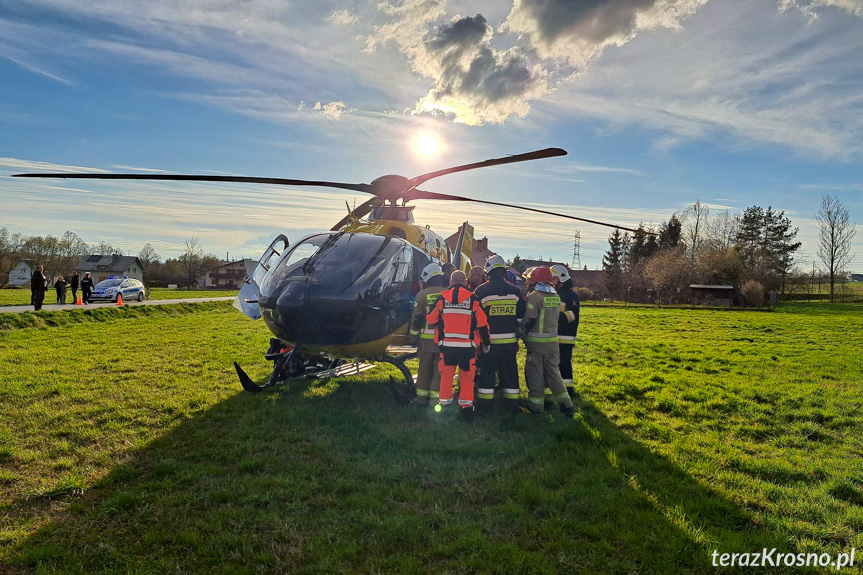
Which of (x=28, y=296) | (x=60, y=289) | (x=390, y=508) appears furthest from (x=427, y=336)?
(x=28, y=296)

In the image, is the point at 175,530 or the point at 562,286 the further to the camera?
the point at 562,286

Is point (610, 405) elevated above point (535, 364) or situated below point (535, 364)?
below

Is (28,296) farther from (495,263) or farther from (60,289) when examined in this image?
(495,263)

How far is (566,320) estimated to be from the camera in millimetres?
8133

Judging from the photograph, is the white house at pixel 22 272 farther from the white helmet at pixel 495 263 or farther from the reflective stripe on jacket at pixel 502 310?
the reflective stripe on jacket at pixel 502 310

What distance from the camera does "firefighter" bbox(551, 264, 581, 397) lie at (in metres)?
8.20

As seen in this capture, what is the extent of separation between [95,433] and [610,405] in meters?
7.30

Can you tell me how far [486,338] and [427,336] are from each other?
96 cm

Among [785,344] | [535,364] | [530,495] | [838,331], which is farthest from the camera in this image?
[838,331]

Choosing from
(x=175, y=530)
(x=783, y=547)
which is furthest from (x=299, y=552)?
(x=783, y=547)

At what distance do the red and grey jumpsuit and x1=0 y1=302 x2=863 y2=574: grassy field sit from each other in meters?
0.56

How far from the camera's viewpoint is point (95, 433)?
608 cm

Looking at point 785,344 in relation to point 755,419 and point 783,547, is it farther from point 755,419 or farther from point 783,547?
point 783,547
